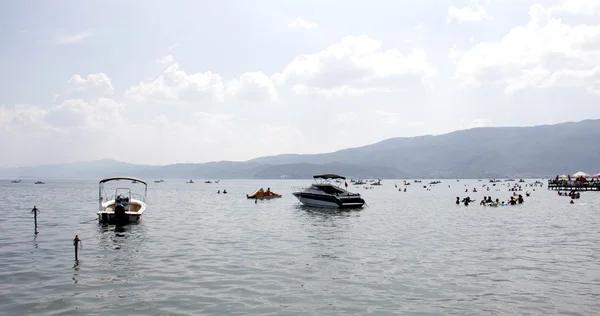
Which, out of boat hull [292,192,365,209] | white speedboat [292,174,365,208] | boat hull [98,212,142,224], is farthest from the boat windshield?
boat hull [98,212,142,224]

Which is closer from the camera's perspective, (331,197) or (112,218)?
(112,218)

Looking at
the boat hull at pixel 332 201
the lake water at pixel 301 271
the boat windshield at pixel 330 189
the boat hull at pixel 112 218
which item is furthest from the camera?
the boat windshield at pixel 330 189

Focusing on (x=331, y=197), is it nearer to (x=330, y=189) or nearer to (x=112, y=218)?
(x=330, y=189)

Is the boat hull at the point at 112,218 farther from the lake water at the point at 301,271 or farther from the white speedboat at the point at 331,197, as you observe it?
the white speedboat at the point at 331,197

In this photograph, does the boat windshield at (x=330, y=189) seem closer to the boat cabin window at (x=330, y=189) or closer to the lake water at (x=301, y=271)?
the boat cabin window at (x=330, y=189)

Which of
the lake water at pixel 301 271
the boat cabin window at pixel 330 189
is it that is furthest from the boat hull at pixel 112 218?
the boat cabin window at pixel 330 189

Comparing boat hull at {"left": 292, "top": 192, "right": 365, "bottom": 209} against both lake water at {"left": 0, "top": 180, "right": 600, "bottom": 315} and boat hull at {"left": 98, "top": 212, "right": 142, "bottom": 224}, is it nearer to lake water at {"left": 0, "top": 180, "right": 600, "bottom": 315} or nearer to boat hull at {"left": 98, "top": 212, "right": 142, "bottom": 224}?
lake water at {"left": 0, "top": 180, "right": 600, "bottom": 315}

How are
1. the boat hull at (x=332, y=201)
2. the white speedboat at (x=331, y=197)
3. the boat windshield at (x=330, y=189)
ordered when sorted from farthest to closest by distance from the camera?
the boat windshield at (x=330, y=189), the white speedboat at (x=331, y=197), the boat hull at (x=332, y=201)

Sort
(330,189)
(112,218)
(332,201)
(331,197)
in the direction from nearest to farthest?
1. (112,218)
2. (331,197)
3. (332,201)
4. (330,189)

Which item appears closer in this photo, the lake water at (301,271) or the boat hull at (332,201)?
the lake water at (301,271)

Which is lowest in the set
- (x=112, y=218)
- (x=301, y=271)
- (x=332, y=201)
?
(x=301, y=271)

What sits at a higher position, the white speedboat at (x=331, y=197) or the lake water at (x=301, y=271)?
the white speedboat at (x=331, y=197)

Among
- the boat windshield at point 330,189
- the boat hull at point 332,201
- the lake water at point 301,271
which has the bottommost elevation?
the lake water at point 301,271

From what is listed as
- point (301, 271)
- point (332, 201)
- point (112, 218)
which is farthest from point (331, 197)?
point (301, 271)
